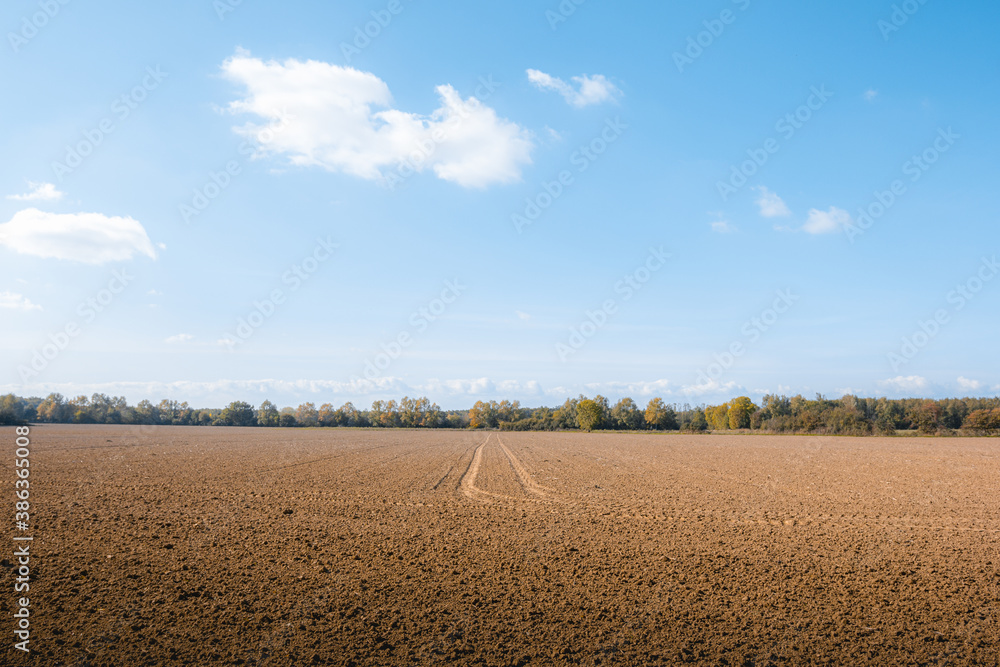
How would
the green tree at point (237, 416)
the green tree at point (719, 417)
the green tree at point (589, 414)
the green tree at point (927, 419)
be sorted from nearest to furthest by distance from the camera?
1. the green tree at point (927, 419)
2. the green tree at point (589, 414)
3. the green tree at point (719, 417)
4. the green tree at point (237, 416)

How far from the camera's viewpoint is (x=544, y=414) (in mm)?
147750

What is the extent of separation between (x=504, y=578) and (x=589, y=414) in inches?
4844

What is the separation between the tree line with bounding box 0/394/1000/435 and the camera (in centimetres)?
11144

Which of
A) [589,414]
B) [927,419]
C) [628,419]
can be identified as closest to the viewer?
[927,419]

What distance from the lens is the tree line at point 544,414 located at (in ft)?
366

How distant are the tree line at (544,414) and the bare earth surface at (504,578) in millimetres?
104605

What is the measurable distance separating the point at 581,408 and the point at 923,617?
125 m

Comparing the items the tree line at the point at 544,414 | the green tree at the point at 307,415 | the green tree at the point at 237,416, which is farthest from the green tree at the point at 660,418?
the green tree at the point at 237,416

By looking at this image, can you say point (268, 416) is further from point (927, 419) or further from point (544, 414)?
point (927, 419)

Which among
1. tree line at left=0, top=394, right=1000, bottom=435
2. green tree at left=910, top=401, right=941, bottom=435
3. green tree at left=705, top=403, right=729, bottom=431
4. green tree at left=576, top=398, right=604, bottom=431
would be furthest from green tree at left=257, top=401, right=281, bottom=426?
green tree at left=910, top=401, right=941, bottom=435

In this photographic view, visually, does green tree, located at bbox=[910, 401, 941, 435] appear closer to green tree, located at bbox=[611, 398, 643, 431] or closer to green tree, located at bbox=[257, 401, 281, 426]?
green tree, located at bbox=[611, 398, 643, 431]

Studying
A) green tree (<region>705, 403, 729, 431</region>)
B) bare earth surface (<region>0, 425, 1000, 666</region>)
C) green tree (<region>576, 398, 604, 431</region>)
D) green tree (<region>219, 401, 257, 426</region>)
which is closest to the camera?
bare earth surface (<region>0, 425, 1000, 666</region>)

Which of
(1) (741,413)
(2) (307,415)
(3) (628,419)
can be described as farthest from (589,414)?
(2) (307,415)
